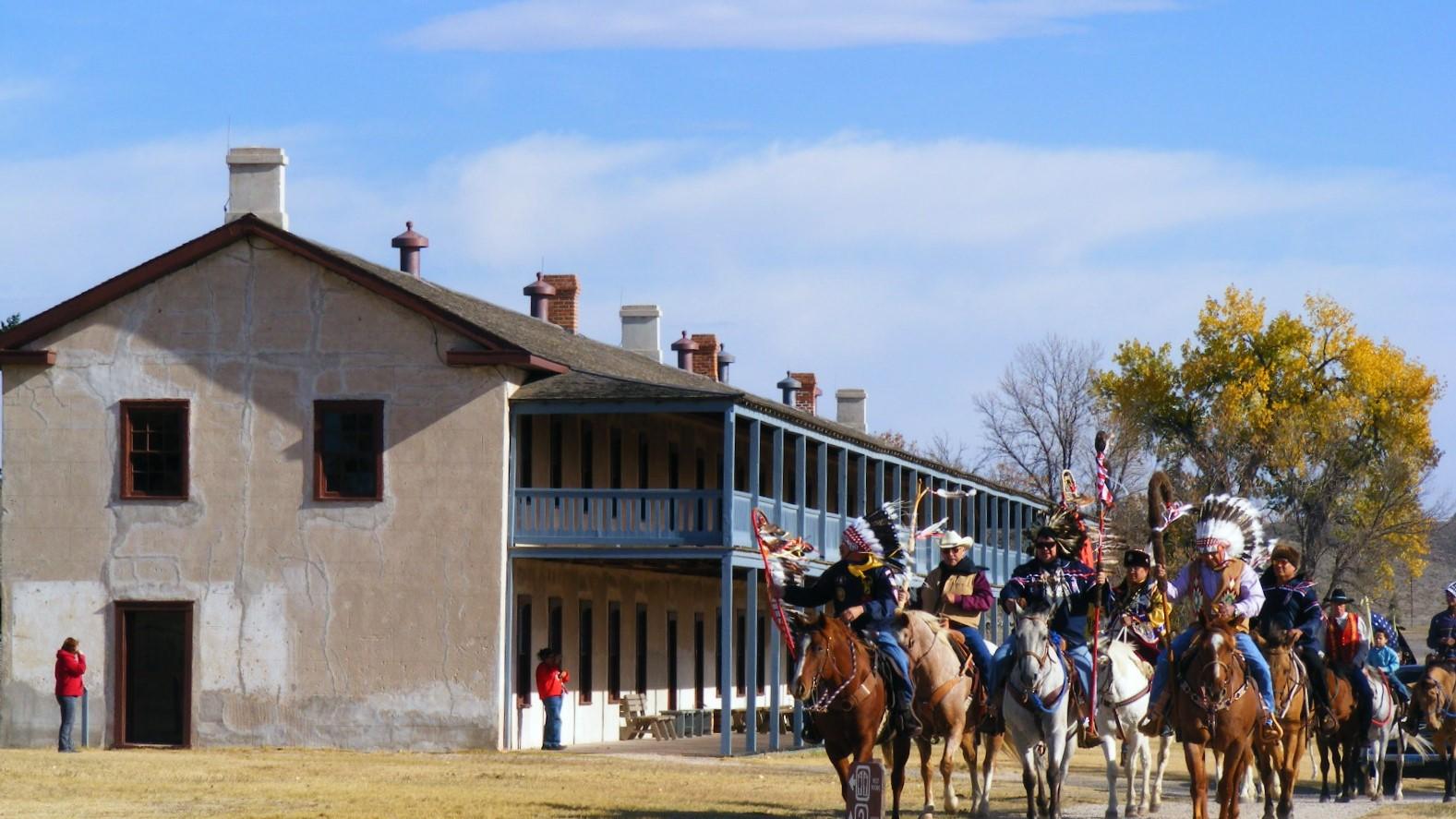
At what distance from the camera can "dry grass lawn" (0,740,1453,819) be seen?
66.5 feet

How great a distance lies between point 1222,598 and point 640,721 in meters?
21.9

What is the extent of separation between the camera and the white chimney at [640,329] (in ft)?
162

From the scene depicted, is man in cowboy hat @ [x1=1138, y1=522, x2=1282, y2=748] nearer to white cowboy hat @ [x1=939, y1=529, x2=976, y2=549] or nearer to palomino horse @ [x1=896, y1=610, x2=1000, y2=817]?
palomino horse @ [x1=896, y1=610, x2=1000, y2=817]

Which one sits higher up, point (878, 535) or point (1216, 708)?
point (878, 535)

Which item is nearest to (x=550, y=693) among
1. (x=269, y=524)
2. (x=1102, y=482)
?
(x=269, y=524)

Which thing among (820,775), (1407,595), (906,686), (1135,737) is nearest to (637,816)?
(906,686)

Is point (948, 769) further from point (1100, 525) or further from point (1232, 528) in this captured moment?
point (1232, 528)

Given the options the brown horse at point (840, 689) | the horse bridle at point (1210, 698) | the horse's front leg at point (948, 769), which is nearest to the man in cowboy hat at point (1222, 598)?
the horse bridle at point (1210, 698)

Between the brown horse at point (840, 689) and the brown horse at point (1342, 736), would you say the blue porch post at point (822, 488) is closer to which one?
the brown horse at point (1342, 736)

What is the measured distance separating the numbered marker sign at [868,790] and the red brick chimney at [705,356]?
3831cm

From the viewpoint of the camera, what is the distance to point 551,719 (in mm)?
33344

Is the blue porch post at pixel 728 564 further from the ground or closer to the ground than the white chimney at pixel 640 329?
closer to the ground

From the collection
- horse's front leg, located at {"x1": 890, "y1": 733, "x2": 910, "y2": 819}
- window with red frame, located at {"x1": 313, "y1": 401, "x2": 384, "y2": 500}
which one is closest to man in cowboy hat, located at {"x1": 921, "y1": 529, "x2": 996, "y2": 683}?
horse's front leg, located at {"x1": 890, "y1": 733, "x2": 910, "y2": 819}

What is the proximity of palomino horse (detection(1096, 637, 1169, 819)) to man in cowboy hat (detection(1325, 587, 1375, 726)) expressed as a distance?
3119 mm
